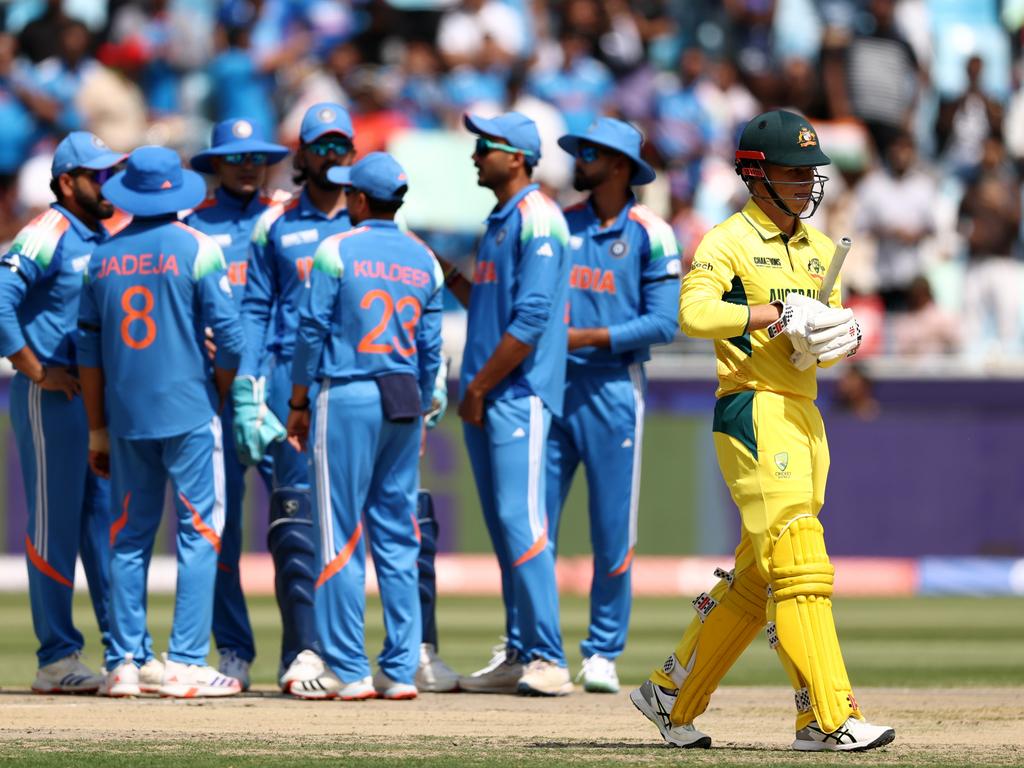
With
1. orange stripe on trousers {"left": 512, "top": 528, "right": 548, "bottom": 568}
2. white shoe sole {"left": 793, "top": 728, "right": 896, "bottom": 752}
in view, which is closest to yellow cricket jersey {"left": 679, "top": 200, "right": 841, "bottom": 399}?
white shoe sole {"left": 793, "top": 728, "right": 896, "bottom": 752}

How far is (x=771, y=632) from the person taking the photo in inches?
275

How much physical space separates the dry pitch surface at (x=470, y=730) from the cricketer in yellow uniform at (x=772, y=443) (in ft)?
0.68

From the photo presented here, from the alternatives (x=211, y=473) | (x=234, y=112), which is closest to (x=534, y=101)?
(x=234, y=112)

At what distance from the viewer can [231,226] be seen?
392 inches

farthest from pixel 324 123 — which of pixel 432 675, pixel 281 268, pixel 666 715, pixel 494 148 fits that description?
pixel 666 715

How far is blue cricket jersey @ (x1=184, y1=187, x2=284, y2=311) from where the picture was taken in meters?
9.93

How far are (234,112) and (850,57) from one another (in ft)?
20.1

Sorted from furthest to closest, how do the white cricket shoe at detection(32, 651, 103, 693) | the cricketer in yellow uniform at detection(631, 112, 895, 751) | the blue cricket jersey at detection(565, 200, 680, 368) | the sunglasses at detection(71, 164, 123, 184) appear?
the blue cricket jersey at detection(565, 200, 680, 368) → the sunglasses at detection(71, 164, 123, 184) → the white cricket shoe at detection(32, 651, 103, 693) → the cricketer in yellow uniform at detection(631, 112, 895, 751)

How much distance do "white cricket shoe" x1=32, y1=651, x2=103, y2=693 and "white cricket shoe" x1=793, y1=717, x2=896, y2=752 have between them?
3.82m

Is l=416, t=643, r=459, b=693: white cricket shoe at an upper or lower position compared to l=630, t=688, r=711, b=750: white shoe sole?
lower

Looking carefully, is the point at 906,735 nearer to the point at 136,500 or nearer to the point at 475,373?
the point at 475,373

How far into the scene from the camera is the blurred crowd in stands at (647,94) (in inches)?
709

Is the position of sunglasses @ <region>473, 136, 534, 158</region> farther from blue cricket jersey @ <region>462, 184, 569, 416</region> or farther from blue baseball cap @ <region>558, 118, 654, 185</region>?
blue baseball cap @ <region>558, 118, 654, 185</region>

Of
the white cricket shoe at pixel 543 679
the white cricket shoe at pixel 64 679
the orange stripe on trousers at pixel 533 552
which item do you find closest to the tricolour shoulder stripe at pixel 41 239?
the white cricket shoe at pixel 64 679
